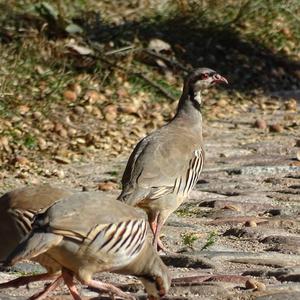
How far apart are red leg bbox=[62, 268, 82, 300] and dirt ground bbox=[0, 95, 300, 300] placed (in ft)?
0.97

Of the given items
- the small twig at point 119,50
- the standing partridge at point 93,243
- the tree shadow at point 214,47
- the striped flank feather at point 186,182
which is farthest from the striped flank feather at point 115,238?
the tree shadow at point 214,47

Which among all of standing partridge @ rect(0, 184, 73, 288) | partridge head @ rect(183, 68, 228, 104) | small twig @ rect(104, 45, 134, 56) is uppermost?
partridge head @ rect(183, 68, 228, 104)

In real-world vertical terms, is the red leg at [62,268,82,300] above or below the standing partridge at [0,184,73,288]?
below

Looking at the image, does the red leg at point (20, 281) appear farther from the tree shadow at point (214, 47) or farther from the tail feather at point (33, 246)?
the tree shadow at point (214, 47)

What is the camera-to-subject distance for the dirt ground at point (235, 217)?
5480mm

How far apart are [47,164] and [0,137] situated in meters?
0.52

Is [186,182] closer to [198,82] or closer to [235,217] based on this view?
[235,217]

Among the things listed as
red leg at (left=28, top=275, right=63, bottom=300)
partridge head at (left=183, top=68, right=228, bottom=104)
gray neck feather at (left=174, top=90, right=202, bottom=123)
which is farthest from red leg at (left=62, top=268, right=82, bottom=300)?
partridge head at (left=183, top=68, right=228, bottom=104)

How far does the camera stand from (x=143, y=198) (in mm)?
7004

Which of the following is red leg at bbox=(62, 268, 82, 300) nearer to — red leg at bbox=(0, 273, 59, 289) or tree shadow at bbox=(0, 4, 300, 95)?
red leg at bbox=(0, 273, 59, 289)

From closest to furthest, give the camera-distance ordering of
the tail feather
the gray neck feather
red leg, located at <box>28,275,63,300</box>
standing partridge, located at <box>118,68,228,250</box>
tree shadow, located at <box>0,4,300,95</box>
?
1. the tail feather
2. red leg, located at <box>28,275,63,300</box>
3. standing partridge, located at <box>118,68,228,250</box>
4. the gray neck feather
5. tree shadow, located at <box>0,4,300,95</box>

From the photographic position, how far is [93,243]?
495 centimetres

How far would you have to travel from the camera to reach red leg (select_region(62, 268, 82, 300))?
4.99 m

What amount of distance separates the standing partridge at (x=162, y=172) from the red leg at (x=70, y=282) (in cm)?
154
